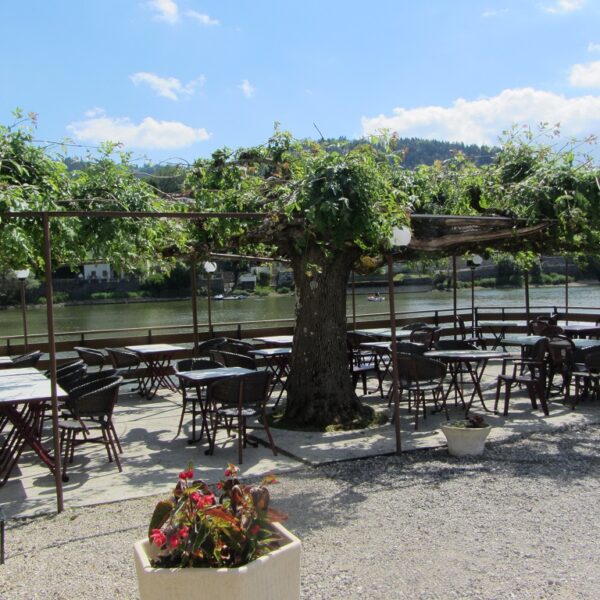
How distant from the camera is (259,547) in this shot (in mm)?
2279

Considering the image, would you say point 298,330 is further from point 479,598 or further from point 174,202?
point 479,598

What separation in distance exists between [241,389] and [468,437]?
177 cm

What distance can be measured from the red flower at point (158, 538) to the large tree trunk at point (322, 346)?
4036mm

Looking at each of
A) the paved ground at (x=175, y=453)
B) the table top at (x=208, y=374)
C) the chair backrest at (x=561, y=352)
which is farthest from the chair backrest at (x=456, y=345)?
the table top at (x=208, y=374)

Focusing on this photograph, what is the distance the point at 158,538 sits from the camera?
215 cm

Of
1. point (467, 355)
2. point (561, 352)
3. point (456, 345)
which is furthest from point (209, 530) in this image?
point (561, 352)

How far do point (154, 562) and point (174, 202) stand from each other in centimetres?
455

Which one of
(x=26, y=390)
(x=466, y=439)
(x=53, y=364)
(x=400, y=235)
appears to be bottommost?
(x=466, y=439)

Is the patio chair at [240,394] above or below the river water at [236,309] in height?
above

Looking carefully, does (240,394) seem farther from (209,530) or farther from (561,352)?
(561,352)

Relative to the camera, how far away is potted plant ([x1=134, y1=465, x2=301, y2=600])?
2.16m

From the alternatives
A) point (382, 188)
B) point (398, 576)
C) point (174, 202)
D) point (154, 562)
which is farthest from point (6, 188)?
point (398, 576)

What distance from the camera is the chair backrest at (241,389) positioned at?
516 centimetres

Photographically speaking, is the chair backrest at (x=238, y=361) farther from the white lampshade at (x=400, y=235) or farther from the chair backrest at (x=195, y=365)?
the white lampshade at (x=400, y=235)
